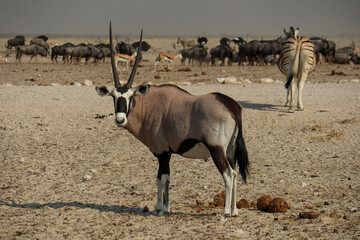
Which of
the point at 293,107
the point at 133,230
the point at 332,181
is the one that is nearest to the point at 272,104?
the point at 293,107

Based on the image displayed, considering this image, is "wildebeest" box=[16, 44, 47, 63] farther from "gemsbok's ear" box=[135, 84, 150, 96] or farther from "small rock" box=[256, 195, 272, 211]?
"small rock" box=[256, 195, 272, 211]

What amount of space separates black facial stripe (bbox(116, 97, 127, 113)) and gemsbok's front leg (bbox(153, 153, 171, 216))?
0.72 metres

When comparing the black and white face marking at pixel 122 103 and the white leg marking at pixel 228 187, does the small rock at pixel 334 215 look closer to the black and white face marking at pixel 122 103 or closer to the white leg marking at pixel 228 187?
the white leg marking at pixel 228 187

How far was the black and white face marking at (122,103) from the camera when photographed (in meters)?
6.05

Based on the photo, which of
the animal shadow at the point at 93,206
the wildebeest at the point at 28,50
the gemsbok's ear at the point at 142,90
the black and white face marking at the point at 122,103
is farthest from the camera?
the wildebeest at the point at 28,50

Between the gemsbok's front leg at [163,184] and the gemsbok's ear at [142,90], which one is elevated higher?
the gemsbok's ear at [142,90]

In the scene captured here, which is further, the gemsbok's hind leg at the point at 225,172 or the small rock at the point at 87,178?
the small rock at the point at 87,178

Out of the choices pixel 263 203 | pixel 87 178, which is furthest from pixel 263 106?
pixel 263 203

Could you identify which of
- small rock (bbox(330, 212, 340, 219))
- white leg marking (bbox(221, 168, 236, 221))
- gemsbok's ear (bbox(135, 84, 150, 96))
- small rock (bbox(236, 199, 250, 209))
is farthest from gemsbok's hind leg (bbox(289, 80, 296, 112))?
gemsbok's ear (bbox(135, 84, 150, 96))

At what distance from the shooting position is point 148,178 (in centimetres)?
809

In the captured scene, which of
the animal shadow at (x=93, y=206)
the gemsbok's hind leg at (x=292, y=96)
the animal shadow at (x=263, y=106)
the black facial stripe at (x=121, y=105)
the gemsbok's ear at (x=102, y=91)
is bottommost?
the animal shadow at (x=93, y=206)

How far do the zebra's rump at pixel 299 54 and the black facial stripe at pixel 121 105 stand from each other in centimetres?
784

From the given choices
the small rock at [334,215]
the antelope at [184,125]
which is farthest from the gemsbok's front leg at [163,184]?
the small rock at [334,215]

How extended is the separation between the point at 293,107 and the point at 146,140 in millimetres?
7238
